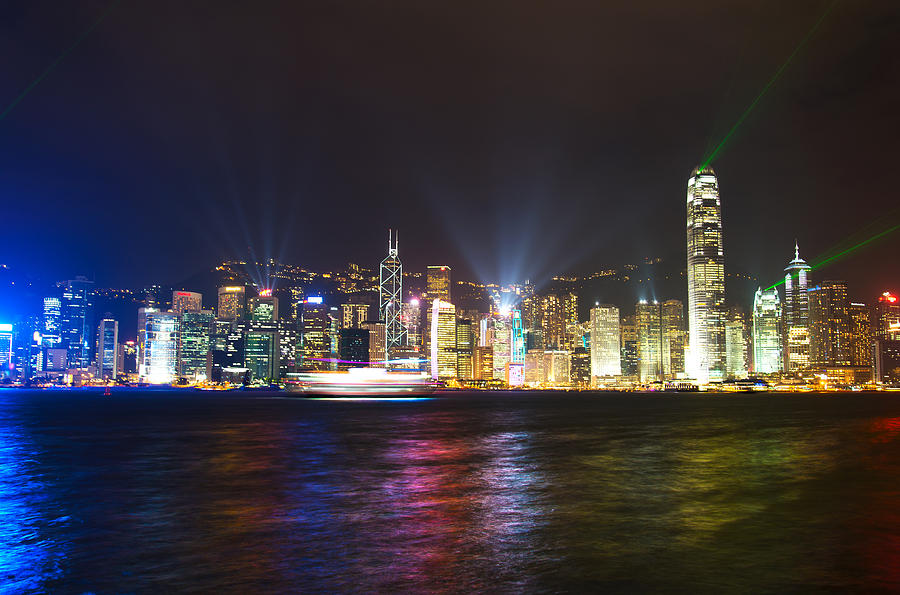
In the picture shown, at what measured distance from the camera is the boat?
7101 inches

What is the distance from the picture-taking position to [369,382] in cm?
18050

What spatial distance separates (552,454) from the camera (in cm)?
4606

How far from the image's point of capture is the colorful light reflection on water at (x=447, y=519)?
52.1ft

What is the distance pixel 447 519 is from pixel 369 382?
524ft

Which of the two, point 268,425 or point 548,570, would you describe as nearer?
point 548,570

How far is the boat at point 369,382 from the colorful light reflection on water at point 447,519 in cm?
13060

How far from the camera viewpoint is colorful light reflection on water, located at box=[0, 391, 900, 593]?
15883 mm

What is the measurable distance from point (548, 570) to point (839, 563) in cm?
729

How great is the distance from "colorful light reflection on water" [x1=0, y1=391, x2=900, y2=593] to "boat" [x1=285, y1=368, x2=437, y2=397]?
131 metres

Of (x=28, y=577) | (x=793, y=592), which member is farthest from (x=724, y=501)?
(x=28, y=577)

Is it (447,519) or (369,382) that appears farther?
(369,382)

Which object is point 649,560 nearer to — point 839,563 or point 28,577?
point 839,563

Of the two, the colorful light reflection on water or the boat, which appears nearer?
the colorful light reflection on water

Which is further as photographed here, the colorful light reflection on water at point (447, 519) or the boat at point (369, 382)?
the boat at point (369, 382)
